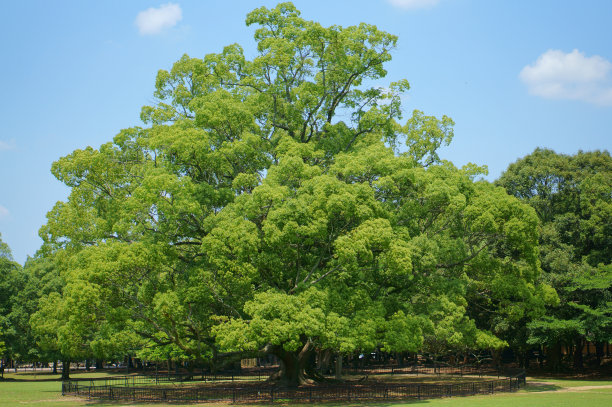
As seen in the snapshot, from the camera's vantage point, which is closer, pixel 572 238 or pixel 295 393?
pixel 295 393

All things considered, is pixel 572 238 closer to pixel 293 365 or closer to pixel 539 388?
pixel 539 388

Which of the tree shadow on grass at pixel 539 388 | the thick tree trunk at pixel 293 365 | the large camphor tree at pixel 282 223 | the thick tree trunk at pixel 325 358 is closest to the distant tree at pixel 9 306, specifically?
the large camphor tree at pixel 282 223

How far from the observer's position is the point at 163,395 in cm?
2423

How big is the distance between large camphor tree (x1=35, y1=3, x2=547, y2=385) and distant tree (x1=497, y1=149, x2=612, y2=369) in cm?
630

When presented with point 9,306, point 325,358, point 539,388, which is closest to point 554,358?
point 539,388

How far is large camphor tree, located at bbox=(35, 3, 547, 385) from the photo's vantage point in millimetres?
21625

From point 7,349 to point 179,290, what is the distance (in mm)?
31701

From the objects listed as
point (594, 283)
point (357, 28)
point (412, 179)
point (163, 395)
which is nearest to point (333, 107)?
point (357, 28)

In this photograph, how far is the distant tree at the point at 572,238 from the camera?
110 ft

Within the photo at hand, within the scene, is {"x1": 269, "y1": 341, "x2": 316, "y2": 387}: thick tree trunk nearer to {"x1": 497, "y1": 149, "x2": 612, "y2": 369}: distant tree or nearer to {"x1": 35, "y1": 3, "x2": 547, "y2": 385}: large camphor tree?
{"x1": 35, "y1": 3, "x2": 547, "y2": 385}: large camphor tree

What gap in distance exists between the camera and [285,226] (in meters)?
21.1

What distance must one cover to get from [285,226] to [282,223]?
590mm

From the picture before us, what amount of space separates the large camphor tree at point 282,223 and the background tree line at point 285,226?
95 millimetres

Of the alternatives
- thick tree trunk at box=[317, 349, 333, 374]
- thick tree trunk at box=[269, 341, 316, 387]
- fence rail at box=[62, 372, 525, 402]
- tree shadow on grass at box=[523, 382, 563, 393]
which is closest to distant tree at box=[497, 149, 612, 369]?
tree shadow on grass at box=[523, 382, 563, 393]
